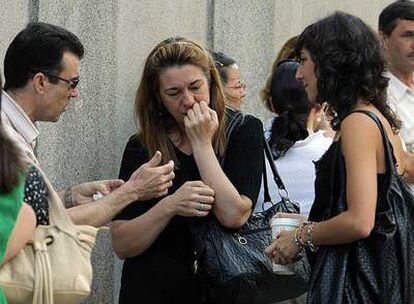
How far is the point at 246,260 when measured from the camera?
4.77 metres

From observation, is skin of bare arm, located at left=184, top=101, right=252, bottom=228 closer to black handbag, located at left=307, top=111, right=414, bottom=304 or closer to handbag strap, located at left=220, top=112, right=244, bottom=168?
handbag strap, located at left=220, top=112, right=244, bottom=168

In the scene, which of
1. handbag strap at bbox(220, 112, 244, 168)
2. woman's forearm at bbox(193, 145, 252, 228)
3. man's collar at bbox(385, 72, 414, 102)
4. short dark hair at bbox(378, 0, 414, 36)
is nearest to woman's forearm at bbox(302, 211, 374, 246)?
woman's forearm at bbox(193, 145, 252, 228)

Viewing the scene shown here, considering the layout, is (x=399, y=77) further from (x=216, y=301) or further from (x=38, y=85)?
(x=38, y=85)

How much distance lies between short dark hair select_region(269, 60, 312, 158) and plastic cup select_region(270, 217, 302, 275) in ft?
3.36

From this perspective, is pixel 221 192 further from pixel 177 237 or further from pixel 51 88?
pixel 51 88

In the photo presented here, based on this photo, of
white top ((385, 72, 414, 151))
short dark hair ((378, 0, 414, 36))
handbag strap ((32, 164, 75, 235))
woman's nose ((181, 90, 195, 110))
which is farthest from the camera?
short dark hair ((378, 0, 414, 36))

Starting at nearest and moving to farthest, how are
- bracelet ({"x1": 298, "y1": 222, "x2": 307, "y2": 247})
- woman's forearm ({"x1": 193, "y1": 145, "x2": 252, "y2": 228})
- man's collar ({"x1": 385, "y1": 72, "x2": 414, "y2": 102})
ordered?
bracelet ({"x1": 298, "y1": 222, "x2": 307, "y2": 247}) < woman's forearm ({"x1": 193, "y1": 145, "x2": 252, "y2": 228}) < man's collar ({"x1": 385, "y1": 72, "x2": 414, "y2": 102})

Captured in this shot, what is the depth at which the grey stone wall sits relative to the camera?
5.52 meters

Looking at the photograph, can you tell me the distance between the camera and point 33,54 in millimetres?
4457

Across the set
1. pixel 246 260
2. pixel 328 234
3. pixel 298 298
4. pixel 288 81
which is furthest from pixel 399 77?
pixel 328 234

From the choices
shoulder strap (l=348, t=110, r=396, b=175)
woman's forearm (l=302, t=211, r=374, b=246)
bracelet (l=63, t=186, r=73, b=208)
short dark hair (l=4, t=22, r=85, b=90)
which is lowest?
bracelet (l=63, t=186, r=73, b=208)

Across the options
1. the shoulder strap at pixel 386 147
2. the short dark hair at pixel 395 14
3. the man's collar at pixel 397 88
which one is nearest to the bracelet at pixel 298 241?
the shoulder strap at pixel 386 147

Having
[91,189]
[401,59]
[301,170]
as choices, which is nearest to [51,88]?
[91,189]

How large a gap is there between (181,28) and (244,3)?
2.29 ft
